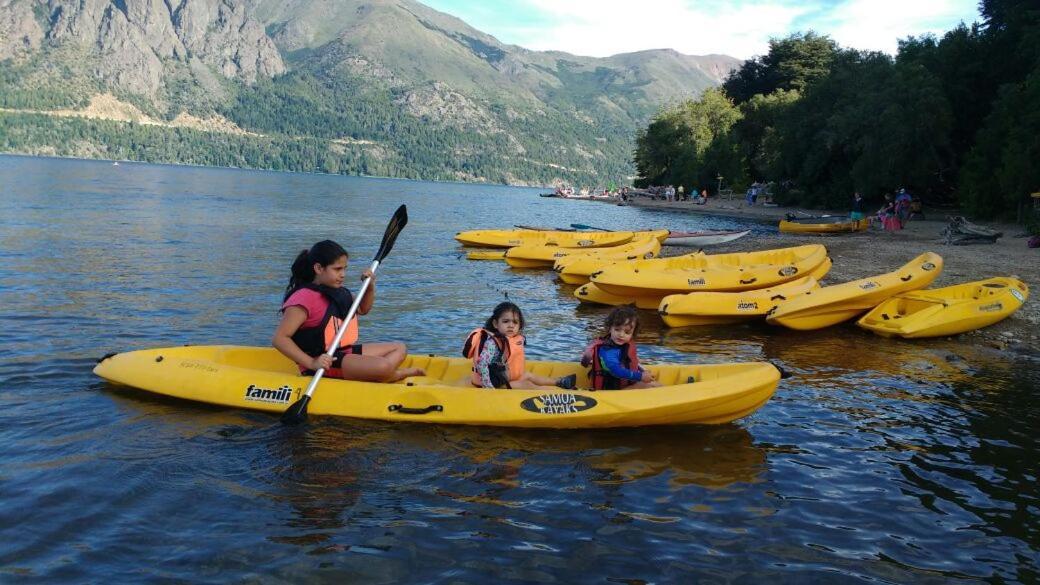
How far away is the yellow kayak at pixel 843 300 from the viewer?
43.1 ft

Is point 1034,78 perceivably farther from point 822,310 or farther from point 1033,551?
point 1033,551

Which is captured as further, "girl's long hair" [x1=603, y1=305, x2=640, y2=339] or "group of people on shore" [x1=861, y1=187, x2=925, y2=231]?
"group of people on shore" [x1=861, y1=187, x2=925, y2=231]

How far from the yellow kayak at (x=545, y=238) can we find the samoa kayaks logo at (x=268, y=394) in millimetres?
17656

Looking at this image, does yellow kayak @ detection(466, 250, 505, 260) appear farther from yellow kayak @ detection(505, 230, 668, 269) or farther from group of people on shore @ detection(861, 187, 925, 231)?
group of people on shore @ detection(861, 187, 925, 231)

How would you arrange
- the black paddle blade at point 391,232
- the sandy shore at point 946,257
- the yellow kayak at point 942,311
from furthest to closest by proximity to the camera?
the sandy shore at point 946,257 → the yellow kayak at point 942,311 → the black paddle blade at point 391,232

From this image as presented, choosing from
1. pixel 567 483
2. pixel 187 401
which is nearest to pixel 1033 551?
pixel 567 483

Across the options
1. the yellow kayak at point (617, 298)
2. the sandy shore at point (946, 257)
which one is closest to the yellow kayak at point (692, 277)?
the yellow kayak at point (617, 298)

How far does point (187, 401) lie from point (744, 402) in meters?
5.85

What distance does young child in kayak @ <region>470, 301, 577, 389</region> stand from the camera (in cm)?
784

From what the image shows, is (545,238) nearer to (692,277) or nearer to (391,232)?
(692,277)

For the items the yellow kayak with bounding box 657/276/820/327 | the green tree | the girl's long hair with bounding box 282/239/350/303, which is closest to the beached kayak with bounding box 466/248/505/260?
the yellow kayak with bounding box 657/276/820/327

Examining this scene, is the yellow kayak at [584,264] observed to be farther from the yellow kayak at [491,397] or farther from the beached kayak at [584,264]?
the yellow kayak at [491,397]

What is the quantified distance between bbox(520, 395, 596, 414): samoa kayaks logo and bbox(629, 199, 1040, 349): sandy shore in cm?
824

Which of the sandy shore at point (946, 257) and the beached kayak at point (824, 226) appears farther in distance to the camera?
the beached kayak at point (824, 226)
